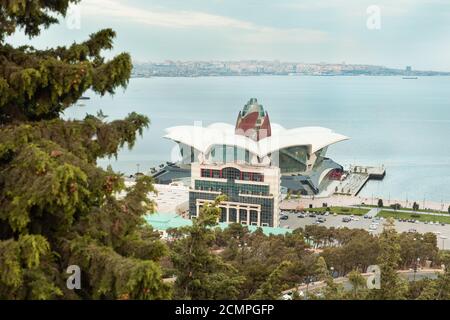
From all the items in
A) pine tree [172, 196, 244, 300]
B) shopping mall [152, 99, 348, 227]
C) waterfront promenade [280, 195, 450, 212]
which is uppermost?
pine tree [172, 196, 244, 300]

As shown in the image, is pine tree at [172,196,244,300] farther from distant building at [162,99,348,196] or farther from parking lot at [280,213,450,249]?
distant building at [162,99,348,196]

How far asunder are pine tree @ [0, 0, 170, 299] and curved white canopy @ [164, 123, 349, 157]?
2146 cm

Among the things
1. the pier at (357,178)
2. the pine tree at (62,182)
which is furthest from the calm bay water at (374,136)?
the pine tree at (62,182)

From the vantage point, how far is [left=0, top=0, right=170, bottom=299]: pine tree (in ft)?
7.30

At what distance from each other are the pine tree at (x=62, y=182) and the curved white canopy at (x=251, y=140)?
21.5 m

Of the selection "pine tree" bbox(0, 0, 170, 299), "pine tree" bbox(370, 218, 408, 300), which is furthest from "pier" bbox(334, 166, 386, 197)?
"pine tree" bbox(0, 0, 170, 299)

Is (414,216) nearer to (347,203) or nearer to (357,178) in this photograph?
(347,203)

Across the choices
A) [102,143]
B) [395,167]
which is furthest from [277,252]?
[395,167]

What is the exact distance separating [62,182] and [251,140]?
22913 mm

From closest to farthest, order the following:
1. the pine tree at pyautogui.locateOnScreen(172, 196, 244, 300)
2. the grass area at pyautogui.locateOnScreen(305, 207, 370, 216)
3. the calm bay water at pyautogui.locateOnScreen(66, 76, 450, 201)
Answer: the pine tree at pyautogui.locateOnScreen(172, 196, 244, 300), the grass area at pyautogui.locateOnScreen(305, 207, 370, 216), the calm bay water at pyautogui.locateOnScreen(66, 76, 450, 201)

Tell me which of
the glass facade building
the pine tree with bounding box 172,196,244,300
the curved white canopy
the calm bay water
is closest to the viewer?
the pine tree with bounding box 172,196,244,300

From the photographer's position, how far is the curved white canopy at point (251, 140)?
24859 millimetres

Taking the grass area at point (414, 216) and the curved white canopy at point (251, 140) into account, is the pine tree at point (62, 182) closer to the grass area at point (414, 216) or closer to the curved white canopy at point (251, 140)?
the grass area at point (414, 216)

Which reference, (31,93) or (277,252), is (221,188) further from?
(31,93)
